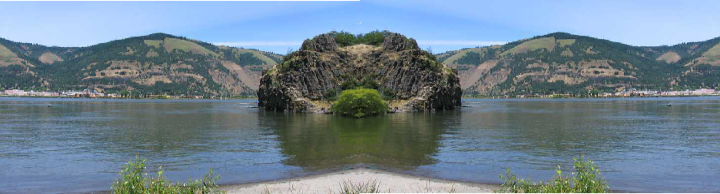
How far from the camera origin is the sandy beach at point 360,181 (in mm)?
18016

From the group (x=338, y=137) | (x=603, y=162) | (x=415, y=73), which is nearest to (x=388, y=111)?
(x=415, y=73)

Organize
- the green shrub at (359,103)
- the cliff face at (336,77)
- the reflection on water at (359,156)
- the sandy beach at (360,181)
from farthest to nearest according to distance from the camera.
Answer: the cliff face at (336,77)
the green shrub at (359,103)
the reflection on water at (359,156)
the sandy beach at (360,181)

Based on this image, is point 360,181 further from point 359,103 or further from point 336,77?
point 336,77

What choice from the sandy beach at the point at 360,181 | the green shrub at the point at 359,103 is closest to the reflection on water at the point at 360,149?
the sandy beach at the point at 360,181

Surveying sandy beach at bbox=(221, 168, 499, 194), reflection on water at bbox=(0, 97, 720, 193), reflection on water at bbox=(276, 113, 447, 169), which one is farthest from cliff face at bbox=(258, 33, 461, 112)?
sandy beach at bbox=(221, 168, 499, 194)

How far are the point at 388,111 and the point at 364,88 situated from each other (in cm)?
2500

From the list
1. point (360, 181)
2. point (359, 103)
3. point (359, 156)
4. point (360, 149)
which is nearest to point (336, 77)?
point (359, 103)

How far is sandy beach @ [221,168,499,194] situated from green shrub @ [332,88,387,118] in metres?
54.5

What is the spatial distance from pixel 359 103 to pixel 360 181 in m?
62.3

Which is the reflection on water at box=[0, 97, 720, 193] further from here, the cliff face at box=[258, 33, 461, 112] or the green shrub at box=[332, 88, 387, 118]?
the cliff face at box=[258, 33, 461, 112]

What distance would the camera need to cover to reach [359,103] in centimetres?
7975

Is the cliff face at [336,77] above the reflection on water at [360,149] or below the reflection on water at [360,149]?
above

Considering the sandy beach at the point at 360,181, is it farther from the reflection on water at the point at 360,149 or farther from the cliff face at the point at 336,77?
the cliff face at the point at 336,77

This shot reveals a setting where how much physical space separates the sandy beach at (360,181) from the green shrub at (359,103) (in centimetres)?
5451
